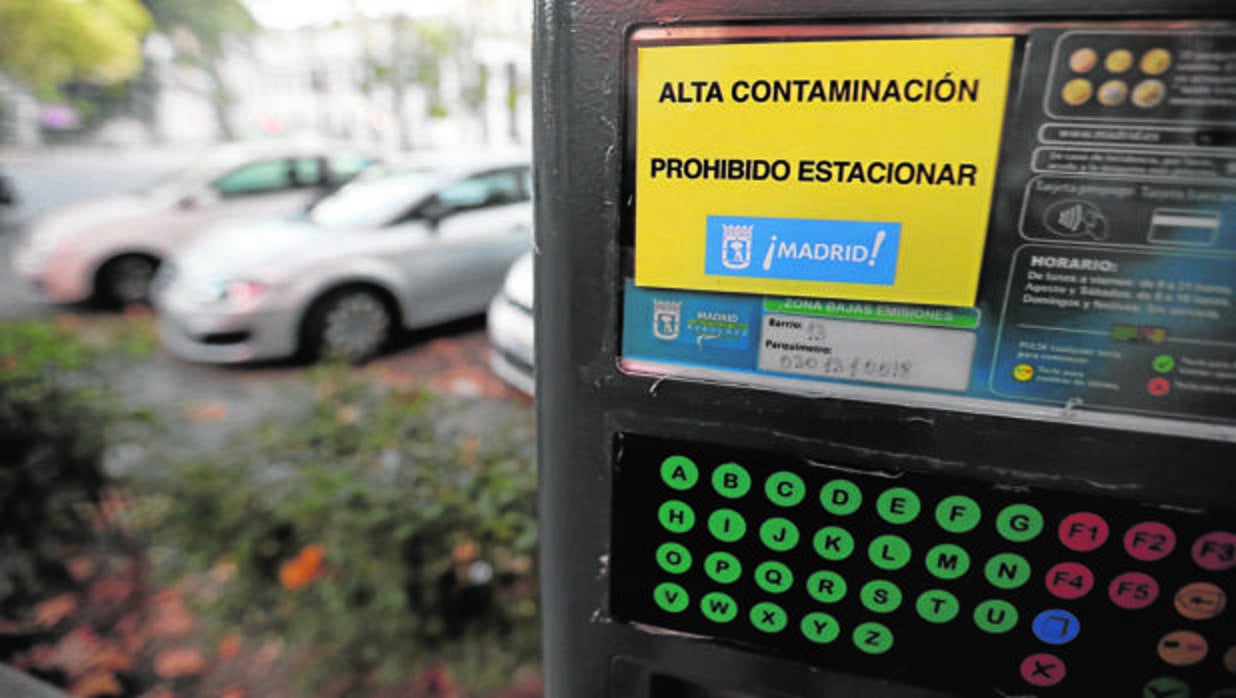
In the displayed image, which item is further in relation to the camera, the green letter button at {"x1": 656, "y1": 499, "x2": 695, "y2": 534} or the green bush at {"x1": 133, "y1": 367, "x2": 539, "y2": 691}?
the green bush at {"x1": 133, "y1": 367, "x2": 539, "y2": 691}

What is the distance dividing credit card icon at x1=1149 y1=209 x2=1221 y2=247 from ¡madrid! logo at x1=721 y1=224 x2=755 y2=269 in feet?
0.96

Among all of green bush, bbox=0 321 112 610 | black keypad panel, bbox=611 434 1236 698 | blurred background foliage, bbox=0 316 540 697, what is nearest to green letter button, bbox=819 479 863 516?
black keypad panel, bbox=611 434 1236 698

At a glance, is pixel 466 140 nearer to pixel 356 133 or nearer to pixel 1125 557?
pixel 1125 557

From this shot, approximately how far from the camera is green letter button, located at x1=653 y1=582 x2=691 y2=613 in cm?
80

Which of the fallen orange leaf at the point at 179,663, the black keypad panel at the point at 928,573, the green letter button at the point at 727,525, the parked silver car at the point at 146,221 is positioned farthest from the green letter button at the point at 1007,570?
the parked silver car at the point at 146,221

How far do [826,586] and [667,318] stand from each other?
29cm

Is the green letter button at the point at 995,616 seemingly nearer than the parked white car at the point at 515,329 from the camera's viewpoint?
Yes

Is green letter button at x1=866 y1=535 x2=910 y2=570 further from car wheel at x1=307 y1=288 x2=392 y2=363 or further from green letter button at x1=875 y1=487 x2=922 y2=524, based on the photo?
car wheel at x1=307 y1=288 x2=392 y2=363

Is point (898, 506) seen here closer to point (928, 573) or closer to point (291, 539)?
point (928, 573)

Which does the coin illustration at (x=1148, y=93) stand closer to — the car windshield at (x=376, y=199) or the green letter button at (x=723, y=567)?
the green letter button at (x=723, y=567)

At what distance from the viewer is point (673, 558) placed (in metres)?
0.80

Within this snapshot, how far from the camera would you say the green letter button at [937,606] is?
73cm

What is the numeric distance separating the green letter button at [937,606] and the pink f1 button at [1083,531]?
0.35ft

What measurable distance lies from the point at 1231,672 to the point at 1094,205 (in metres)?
0.41
